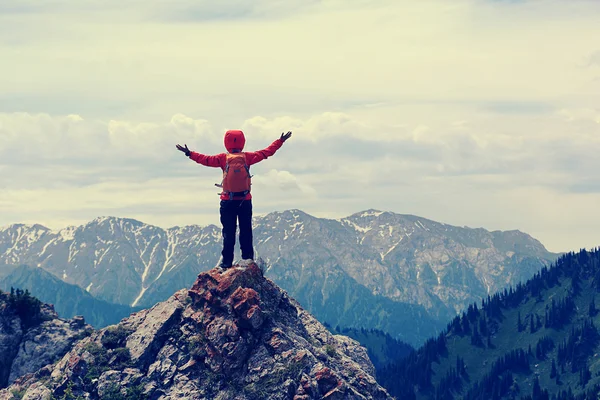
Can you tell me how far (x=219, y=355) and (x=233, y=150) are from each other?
1558 centimetres

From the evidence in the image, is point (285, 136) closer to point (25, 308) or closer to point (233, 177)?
point (233, 177)

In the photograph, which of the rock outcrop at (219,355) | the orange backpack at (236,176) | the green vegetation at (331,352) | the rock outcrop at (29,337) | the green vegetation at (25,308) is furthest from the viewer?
the green vegetation at (25,308)

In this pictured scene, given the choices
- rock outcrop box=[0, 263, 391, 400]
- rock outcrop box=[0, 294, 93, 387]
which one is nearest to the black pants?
rock outcrop box=[0, 263, 391, 400]

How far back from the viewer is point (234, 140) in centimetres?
7756

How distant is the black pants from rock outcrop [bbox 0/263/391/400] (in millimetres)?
2733

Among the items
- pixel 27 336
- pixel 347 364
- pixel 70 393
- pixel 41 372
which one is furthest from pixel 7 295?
pixel 347 364

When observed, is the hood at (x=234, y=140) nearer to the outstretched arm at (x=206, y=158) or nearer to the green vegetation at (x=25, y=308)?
the outstretched arm at (x=206, y=158)

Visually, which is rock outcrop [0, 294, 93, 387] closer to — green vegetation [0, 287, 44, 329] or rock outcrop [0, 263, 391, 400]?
green vegetation [0, 287, 44, 329]

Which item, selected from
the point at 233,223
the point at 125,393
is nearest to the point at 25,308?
the point at 125,393

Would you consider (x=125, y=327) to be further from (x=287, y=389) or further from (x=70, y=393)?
(x=287, y=389)

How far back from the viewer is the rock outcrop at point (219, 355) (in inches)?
2729

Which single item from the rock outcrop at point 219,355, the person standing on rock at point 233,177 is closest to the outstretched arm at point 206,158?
the person standing on rock at point 233,177

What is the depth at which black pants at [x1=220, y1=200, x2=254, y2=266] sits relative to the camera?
77562 mm

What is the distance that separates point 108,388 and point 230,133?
19.9 metres
